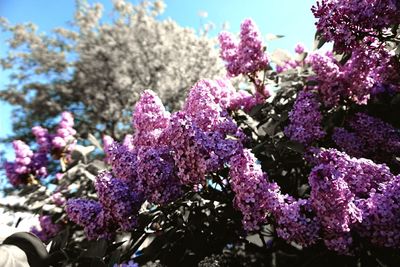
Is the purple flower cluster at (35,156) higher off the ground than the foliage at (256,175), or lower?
higher

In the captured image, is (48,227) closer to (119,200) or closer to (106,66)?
(119,200)

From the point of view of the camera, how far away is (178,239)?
1749 millimetres

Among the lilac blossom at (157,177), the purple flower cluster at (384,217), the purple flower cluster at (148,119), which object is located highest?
the purple flower cluster at (148,119)

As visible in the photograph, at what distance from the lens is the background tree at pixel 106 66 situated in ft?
68.2

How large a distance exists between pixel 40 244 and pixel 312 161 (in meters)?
1.05

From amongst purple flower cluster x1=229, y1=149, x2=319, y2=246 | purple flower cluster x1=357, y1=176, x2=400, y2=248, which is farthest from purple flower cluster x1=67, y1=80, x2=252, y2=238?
purple flower cluster x1=357, y1=176, x2=400, y2=248

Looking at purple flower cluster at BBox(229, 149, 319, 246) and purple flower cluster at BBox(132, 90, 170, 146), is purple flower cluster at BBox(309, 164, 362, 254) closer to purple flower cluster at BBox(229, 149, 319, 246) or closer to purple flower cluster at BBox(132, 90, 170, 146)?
purple flower cluster at BBox(229, 149, 319, 246)

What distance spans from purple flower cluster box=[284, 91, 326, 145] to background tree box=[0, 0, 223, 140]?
1842 cm

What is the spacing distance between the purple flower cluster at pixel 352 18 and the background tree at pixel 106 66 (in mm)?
18506

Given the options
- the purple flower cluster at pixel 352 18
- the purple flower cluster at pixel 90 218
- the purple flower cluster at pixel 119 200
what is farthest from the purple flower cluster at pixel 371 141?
the purple flower cluster at pixel 90 218

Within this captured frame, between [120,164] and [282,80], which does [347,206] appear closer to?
[120,164]

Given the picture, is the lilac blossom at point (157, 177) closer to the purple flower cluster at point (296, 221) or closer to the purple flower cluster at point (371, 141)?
the purple flower cluster at point (296, 221)

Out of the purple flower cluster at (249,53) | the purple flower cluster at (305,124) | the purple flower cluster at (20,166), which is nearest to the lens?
the purple flower cluster at (305,124)

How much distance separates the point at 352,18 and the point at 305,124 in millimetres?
462
